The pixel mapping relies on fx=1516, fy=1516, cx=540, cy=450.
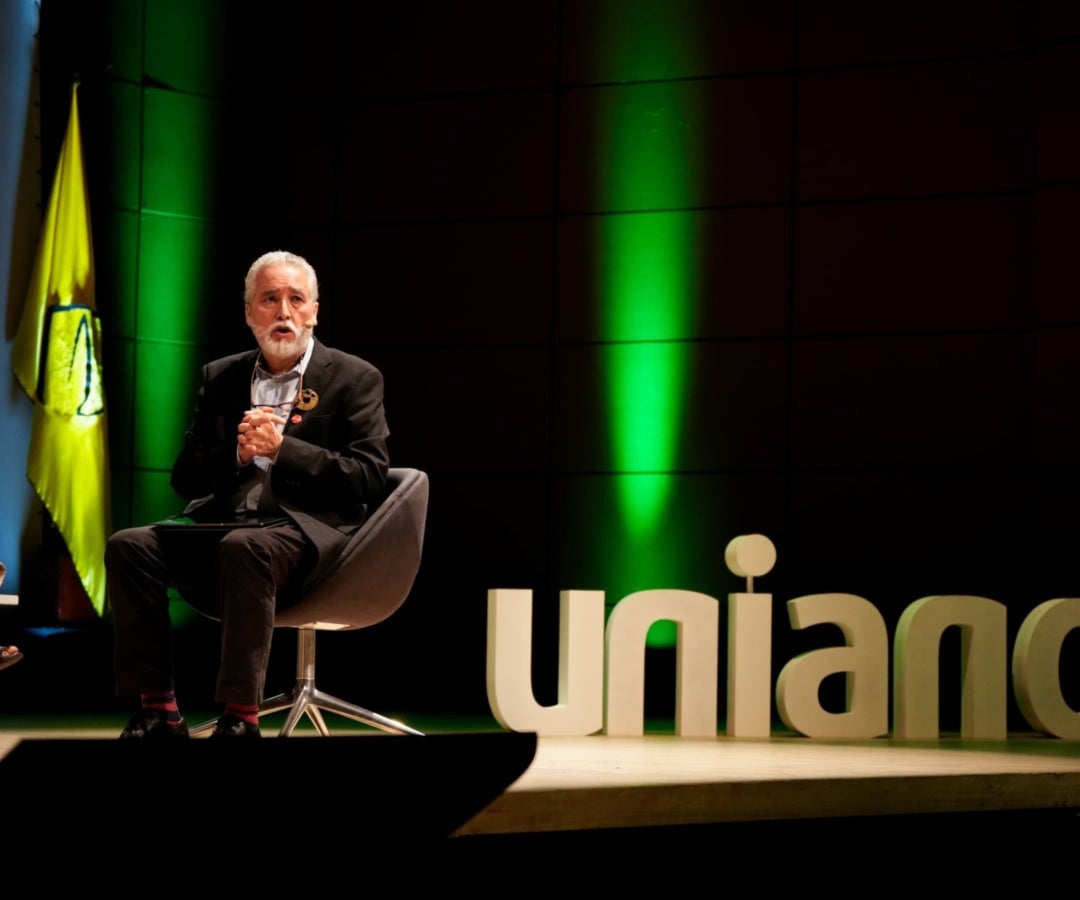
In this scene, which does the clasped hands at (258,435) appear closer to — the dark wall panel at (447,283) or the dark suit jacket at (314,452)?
the dark suit jacket at (314,452)

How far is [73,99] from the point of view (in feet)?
19.0

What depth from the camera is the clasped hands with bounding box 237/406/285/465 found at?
11.3 feet

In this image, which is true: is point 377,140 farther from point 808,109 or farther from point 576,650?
point 576,650

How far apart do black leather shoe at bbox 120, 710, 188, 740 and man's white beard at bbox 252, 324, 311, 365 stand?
3.14 ft

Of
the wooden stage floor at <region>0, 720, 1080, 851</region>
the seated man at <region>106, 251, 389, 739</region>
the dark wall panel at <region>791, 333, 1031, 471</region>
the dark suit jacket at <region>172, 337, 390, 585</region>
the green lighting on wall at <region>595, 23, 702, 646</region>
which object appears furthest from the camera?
the green lighting on wall at <region>595, 23, 702, 646</region>

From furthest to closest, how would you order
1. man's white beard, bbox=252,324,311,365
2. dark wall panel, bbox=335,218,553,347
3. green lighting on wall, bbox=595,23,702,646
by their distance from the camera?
dark wall panel, bbox=335,218,553,347 → green lighting on wall, bbox=595,23,702,646 → man's white beard, bbox=252,324,311,365

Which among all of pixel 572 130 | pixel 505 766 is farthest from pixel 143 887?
pixel 572 130

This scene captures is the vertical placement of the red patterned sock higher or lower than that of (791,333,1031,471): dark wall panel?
lower

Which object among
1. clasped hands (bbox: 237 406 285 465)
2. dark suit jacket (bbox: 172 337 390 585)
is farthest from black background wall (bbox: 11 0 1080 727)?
clasped hands (bbox: 237 406 285 465)

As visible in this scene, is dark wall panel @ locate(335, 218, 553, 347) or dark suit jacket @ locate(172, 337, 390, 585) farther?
dark wall panel @ locate(335, 218, 553, 347)

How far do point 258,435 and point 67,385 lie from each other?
2439mm

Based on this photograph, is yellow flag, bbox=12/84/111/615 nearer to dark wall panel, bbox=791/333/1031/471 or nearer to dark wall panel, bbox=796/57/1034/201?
dark wall panel, bbox=791/333/1031/471

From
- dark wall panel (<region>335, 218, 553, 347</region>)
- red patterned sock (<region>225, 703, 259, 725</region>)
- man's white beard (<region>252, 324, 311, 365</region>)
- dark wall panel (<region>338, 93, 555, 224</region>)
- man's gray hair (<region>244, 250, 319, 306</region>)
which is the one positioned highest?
dark wall panel (<region>338, 93, 555, 224</region>)

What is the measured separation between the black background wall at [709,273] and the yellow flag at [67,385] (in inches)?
9.1
